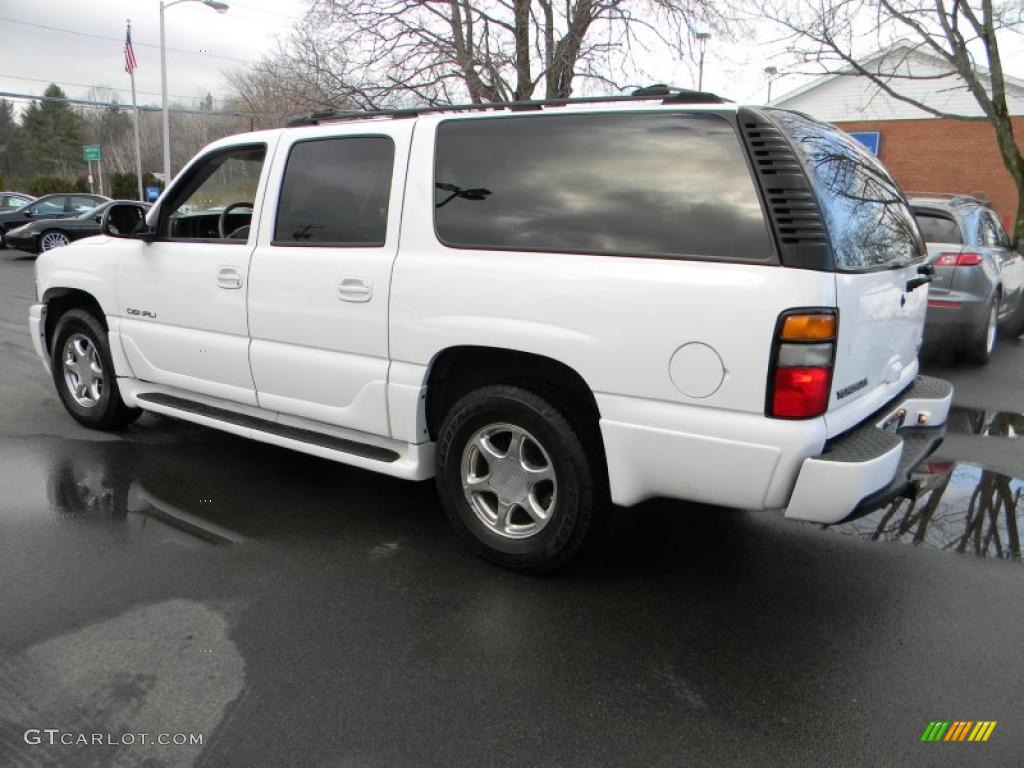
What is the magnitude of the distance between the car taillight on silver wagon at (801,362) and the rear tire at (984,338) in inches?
241

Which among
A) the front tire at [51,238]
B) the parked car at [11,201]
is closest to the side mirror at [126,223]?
the front tire at [51,238]

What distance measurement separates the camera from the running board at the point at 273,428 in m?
3.91

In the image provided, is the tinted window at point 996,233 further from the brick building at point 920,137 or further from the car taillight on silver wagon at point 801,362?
the brick building at point 920,137

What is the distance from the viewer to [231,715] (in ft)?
8.51


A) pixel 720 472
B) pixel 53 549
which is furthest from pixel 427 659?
pixel 53 549

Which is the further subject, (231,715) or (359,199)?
(359,199)

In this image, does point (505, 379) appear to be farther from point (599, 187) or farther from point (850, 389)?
point (850, 389)

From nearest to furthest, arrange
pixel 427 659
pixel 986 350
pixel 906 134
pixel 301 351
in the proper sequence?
pixel 427 659 < pixel 301 351 < pixel 986 350 < pixel 906 134

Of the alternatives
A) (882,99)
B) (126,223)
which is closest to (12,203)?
(126,223)

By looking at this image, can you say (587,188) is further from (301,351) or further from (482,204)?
(301,351)

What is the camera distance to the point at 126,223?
486 cm

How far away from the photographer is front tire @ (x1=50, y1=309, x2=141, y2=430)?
17.3ft

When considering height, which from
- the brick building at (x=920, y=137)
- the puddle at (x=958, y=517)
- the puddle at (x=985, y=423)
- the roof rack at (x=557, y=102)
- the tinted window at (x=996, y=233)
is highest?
the brick building at (x=920, y=137)

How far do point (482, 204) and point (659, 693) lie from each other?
6.74 feet
